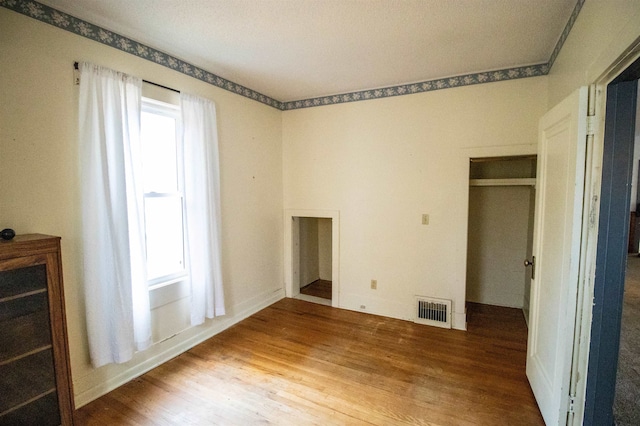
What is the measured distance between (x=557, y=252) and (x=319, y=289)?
3.30 meters

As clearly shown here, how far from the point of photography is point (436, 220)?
10.7ft

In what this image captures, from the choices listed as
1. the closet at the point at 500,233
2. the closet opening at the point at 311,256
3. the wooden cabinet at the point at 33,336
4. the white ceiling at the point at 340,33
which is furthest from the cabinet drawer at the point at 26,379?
the closet at the point at 500,233

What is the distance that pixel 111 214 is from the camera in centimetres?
207

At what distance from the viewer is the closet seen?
141 inches

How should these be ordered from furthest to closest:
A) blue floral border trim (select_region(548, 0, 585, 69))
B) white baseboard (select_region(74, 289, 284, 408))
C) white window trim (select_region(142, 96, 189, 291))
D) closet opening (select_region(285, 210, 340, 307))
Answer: closet opening (select_region(285, 210, 340, 307)) → white window trim (select_region(142, 96, 189, 291)) → white baseboard (select_region(74, 289, 284, 408)) → blue floral border trim (select_region(548, 0, 585, 69))

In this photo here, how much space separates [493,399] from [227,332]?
2512mm

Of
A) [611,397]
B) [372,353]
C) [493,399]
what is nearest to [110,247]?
[372,353]

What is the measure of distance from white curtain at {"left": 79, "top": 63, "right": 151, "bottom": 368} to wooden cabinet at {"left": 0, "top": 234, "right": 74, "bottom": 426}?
0.34 meters

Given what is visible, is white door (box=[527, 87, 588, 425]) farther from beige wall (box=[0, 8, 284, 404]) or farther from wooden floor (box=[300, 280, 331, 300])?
beige wall (box=[0, 8, 284, 404])

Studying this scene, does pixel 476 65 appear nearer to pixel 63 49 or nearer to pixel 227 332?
pixel 63 49

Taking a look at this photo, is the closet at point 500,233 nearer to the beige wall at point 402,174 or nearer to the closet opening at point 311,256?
the beige wall at point 402,174

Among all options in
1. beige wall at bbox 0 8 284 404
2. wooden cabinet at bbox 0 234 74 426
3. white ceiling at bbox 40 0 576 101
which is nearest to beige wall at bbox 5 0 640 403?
beige wall at bbox 0 8 284 404

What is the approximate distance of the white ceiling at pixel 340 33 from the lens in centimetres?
190

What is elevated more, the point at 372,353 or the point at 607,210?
the point at 607,210
